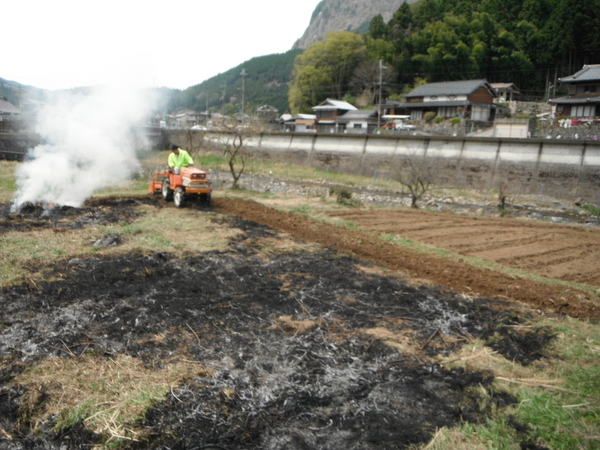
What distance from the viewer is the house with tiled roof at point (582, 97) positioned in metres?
37.1

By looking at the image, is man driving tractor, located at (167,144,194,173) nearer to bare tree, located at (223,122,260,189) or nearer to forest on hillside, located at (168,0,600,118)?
bare tree, located at (223,122,260,189)

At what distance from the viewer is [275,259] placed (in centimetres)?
886

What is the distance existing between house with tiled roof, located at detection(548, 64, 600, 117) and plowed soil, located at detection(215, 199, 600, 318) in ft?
92.7

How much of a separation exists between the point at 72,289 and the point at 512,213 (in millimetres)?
17393

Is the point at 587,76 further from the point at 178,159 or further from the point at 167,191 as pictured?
the point at 167,191

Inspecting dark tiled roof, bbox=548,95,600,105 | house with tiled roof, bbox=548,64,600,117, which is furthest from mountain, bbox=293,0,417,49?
dark tiled roof, bbox=548,95,600,105

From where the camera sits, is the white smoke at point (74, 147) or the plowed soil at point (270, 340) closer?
the plowed soil at point (270, 340)

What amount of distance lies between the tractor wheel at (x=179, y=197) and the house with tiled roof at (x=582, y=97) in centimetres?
3623

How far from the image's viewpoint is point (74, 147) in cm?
1400

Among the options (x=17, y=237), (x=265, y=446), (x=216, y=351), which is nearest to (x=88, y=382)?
(x=216, y=351)

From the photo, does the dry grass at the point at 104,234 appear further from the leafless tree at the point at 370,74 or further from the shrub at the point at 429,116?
the leafless tree at the point at 370,74

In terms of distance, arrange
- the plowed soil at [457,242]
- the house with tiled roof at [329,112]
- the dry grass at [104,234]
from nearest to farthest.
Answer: the plowed soil at [457,242]
the dry grass at [104,234]
the house with tiled roof at [329,112]

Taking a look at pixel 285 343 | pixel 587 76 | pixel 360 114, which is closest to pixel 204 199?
pixel 285 343

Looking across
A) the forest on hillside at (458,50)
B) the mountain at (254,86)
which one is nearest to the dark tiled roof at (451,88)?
the forest on hillside at (458,50)
